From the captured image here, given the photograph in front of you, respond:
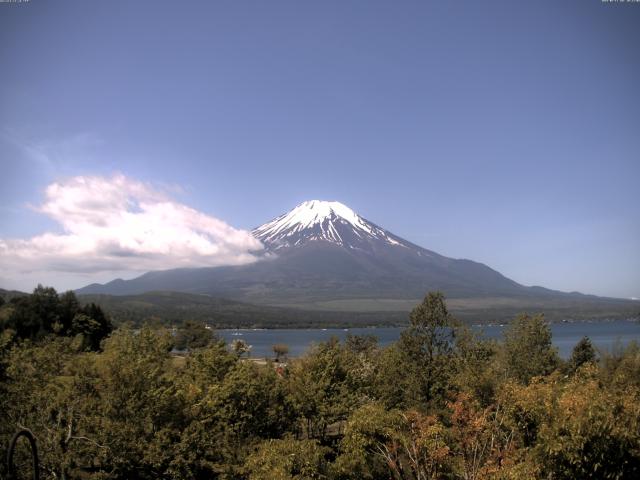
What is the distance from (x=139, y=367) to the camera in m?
16.8

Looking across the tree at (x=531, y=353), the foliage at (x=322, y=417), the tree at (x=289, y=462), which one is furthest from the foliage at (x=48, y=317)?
the tree at (x=289, y=462)

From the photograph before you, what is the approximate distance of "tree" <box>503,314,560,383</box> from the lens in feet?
95.2

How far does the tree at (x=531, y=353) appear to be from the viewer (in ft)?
95.2

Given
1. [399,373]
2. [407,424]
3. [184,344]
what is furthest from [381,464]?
[184,344]

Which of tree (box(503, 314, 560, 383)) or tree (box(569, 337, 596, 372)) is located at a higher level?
tree (box(503, 314, 560, 383))

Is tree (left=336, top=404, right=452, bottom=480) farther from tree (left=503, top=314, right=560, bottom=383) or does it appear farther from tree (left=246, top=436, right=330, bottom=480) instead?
tree (left=503, top=314, right=560, bottom=383)

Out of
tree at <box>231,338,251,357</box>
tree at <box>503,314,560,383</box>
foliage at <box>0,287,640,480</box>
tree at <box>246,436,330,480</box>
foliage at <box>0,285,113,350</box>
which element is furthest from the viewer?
foliage at <box>0,285,113,350</box>

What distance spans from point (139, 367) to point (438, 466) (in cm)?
1037

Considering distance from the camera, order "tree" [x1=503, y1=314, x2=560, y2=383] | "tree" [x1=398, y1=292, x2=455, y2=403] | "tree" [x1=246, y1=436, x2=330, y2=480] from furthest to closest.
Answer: "tree" [x1=503, y1=314, x2=560, y2=383], "tree" [x1=398, y1=292, x2=455, y2=403], "tree" [x1=246, y1=436, x2=330, y2=480]

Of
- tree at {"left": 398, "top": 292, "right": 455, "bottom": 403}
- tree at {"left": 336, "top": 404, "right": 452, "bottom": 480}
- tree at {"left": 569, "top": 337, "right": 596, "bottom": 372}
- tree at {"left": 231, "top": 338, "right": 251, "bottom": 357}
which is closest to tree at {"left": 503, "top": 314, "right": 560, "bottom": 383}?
tree at {"left": 398, "top": 292, "right": 455, "bottom": 403}

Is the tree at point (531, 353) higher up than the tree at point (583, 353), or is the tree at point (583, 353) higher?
the tree at point (531, 353)

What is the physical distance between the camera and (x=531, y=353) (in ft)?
97.7

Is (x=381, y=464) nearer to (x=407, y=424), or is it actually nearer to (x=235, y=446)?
(x=407, y=424)

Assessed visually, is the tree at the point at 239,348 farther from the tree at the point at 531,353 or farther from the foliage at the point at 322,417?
the tree at the point at 531,353
